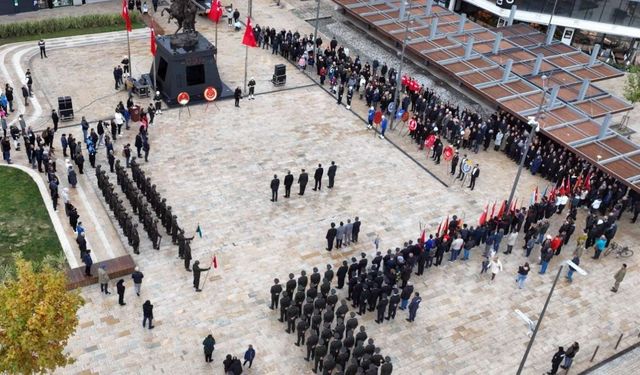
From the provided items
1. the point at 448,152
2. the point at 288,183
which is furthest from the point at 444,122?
the point at 288,183

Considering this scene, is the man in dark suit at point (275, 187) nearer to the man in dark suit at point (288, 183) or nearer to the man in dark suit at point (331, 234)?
the man in dark suit at point (288, 183)

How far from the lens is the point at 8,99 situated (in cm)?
3475

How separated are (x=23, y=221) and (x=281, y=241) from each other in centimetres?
1026

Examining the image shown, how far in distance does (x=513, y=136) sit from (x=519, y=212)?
290 inches

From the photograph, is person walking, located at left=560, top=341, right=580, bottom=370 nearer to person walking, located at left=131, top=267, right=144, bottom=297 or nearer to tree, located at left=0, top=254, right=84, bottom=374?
person walking, located at left=131, top=267, right=144, bottom=297

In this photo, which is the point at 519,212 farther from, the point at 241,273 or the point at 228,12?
the point at 228,12

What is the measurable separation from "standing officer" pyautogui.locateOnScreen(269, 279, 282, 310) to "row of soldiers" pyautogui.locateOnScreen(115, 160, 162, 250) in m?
5.34

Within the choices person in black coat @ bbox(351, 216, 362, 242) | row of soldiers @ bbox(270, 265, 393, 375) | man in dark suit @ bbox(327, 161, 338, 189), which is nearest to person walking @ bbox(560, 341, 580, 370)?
row of soldiers @ bbox(270, 265, 393, 375)

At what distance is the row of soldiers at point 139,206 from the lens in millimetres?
26422

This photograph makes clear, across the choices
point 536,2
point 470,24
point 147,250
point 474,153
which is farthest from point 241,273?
point 536,2

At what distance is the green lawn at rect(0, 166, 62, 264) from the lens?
1011 inches

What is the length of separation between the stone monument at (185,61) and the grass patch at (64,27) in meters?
10.3

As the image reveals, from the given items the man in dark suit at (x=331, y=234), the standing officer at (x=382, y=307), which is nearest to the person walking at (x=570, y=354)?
the standing officer at (x=382, y=307)

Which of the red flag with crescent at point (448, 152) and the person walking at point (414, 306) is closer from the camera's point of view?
the person walking at point (414, 306)
